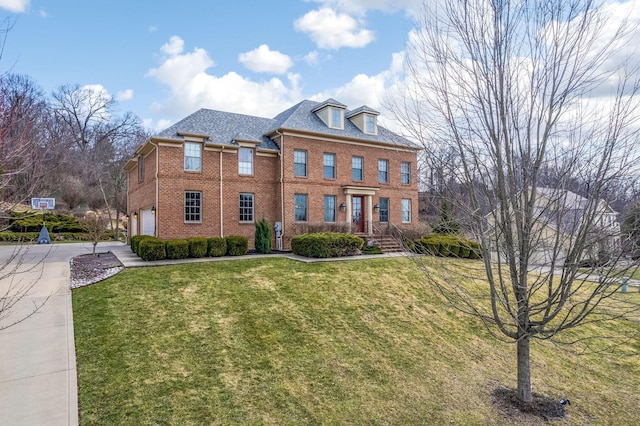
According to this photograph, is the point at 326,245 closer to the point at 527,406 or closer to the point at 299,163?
the point at 299,163

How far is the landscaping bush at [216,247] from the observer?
13.3 metres

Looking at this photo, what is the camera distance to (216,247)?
1337 centimetres

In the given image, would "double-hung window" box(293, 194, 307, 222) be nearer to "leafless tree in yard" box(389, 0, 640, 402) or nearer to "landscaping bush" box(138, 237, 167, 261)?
"landscaping bush" box(138, 237, 167, 261)

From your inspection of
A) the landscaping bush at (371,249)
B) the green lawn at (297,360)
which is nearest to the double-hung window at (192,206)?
the green lawn at (297,360)

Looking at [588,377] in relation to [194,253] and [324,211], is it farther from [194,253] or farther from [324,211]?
[324,211]

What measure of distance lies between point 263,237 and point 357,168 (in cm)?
692

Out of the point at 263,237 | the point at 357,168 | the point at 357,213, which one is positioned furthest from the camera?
the point at 357,213

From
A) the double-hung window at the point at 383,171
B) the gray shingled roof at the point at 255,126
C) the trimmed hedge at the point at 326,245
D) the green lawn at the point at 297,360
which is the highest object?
the gray shingled roof at the point at 255,126

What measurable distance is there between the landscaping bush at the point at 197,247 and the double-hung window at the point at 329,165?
304 inches

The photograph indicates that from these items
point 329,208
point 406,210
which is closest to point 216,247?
point 329,208

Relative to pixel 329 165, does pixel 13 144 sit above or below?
below

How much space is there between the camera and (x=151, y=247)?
472 inches

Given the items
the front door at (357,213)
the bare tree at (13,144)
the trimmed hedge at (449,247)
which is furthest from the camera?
the front door at (357,213)

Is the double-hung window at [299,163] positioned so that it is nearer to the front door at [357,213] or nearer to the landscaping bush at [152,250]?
the front door at [357,213]
